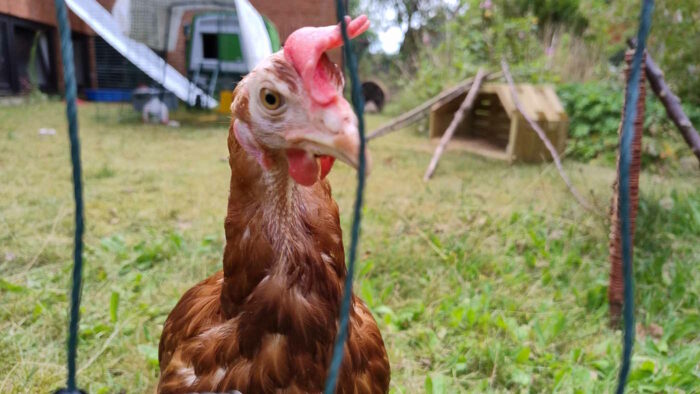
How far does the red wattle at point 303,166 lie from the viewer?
734 millimetres

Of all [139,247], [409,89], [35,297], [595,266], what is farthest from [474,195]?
[409,89]

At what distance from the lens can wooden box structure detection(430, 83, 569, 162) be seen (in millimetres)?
3711

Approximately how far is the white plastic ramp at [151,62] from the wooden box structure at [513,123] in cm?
211

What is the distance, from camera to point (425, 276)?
6.43ft

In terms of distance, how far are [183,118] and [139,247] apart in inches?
140

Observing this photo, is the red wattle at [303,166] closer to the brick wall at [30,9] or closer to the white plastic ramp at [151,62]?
the brick wall at [30,9]

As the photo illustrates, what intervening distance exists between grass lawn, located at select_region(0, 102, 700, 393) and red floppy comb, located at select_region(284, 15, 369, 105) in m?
0.98

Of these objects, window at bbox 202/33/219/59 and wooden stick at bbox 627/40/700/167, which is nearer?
wooden stick at bbox 627/40/700/167

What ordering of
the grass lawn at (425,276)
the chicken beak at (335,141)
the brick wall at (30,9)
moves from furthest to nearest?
the grass lawn at (425,276) < the brick wall at (30,9) < the chicken beak at (335,141)

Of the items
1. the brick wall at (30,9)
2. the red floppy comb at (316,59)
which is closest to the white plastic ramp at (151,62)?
the brick wall at (30,9)

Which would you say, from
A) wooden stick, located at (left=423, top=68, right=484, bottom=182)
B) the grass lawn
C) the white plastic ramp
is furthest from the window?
wooden stick, located at (left=423, top=68, right=484, bottom=182)

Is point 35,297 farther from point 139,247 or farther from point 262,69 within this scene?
point 262,69

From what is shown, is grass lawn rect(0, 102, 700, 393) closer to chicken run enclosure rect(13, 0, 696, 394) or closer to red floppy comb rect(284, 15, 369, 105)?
chicken run enclosure rect(13, 0, 696, 394)

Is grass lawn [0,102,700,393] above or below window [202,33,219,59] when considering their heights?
below
